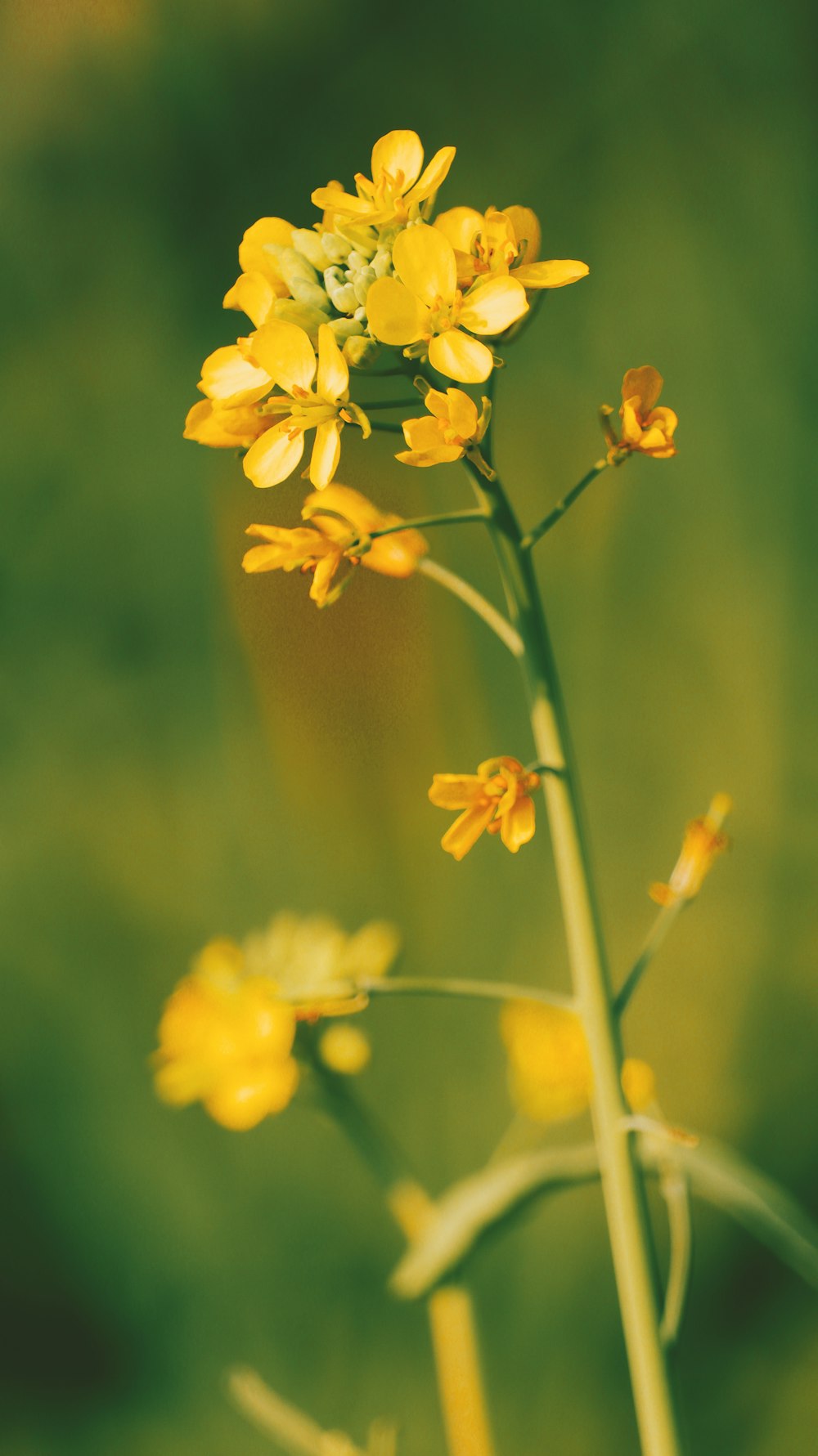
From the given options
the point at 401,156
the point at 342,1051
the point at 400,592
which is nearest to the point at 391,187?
the point at 401,156

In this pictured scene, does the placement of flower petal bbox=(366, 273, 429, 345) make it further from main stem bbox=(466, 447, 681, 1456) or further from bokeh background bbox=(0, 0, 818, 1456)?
bokeh background bbox=(0, 0, 818, 1456)

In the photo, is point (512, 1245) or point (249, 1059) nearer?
point (249, 1059)

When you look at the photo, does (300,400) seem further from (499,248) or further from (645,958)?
(645,958)

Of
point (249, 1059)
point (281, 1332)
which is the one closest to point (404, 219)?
point (249, 1059)

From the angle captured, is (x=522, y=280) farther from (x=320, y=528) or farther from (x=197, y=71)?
(x=197, y=71)

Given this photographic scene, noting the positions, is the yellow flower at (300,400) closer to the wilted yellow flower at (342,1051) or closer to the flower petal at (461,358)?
the flower petal at (461,358)

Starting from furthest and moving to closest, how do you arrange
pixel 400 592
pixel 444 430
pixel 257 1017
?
pixel 400 592 → pixel 257 1017 → pixel 444 430
